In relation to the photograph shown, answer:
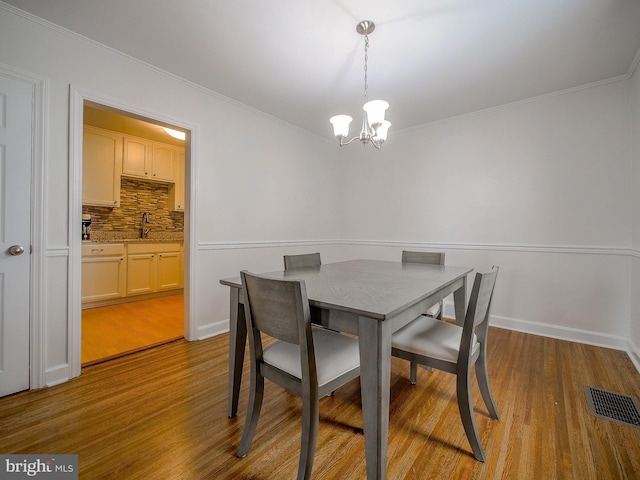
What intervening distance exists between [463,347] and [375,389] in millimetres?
550

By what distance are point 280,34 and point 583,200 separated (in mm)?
3030

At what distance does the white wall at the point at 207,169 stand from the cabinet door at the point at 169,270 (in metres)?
1.83

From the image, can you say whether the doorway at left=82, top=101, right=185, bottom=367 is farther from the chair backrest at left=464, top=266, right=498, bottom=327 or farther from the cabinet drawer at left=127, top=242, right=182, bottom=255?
the chair backrest at left=464, top=266, right=498, bottom=327

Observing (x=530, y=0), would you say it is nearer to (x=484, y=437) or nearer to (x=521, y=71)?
(x=521, y=71)

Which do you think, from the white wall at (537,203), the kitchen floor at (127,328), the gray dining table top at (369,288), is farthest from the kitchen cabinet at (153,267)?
the white wall at (537,203)

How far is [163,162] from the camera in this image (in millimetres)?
4359

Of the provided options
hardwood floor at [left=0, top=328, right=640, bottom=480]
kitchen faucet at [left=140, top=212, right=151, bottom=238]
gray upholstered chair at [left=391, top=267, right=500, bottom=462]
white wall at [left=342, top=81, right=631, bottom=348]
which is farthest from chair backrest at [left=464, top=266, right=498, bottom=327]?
kitchen faucet at [left=140, top=212, right=151, bottom=238]

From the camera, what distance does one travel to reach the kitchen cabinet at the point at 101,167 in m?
3.64

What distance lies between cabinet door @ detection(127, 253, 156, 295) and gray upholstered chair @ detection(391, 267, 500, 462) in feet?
12.4

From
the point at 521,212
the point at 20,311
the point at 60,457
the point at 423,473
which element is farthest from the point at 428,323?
the point at 20,311

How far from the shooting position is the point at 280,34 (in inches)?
78.2

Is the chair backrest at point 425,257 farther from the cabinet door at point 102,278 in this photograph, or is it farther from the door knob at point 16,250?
the cabinet door at point 102,278

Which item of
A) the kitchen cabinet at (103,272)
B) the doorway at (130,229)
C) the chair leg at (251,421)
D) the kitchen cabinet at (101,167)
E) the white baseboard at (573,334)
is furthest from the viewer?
the kitchen cabinet at (101,167)

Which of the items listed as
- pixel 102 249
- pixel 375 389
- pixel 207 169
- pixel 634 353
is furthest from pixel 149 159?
pixel 634 353
